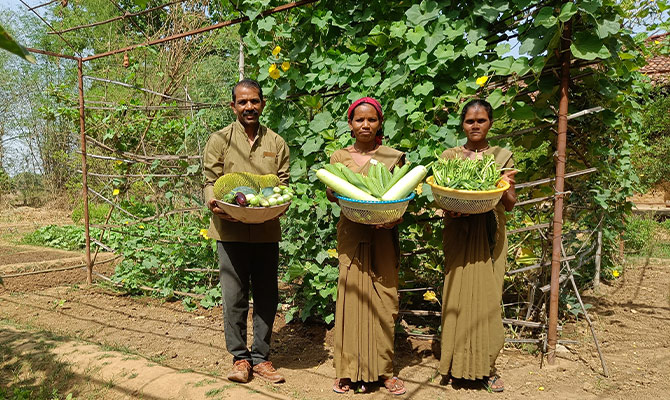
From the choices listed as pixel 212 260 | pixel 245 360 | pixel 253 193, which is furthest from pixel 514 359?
pixel 212 260

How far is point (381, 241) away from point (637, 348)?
2648 millimetres

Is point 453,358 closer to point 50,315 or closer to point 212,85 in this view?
point 50,315

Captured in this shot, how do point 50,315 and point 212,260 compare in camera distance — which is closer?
point 50,315

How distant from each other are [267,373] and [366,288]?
96cm

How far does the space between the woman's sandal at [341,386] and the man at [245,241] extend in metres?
0.39

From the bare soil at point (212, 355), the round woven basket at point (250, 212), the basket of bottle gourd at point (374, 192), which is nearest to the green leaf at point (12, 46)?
the round woven basket at point (250, 212)

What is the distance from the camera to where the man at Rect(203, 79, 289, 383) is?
3061mm

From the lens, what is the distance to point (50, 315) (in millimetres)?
4617

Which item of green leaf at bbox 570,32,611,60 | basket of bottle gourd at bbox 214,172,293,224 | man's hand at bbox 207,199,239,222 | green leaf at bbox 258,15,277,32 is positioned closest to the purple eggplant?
basket of bottle gourd at bbox 214,172,293,224

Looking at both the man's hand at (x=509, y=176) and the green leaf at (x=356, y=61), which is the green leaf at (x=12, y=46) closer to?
the man's hand at (x=509, y=176)

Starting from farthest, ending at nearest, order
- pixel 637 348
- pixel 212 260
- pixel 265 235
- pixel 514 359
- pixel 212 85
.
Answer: pixel 212 85
pixel 212 260
pixel 637 348
pixel 514 359
pixel 265 235

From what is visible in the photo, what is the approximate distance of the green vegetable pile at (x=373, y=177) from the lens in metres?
2.59

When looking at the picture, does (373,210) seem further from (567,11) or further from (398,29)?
(567,11)

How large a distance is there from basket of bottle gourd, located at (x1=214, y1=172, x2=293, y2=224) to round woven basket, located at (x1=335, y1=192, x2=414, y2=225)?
16.4 inches
